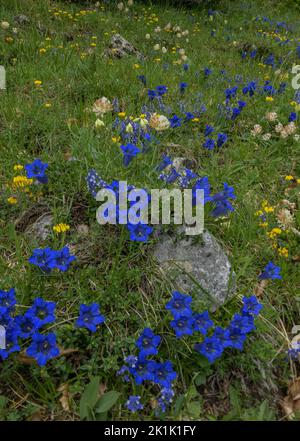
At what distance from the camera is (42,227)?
249 cm

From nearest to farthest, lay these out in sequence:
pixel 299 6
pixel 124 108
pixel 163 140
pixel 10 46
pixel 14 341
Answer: pixel 14 341 < pixel 163 140 < pixel 124 108 < pixel 10 46 < pixel 299 6

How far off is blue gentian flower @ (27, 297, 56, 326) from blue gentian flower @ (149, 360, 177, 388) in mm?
507

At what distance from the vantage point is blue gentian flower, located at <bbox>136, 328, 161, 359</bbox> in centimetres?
186

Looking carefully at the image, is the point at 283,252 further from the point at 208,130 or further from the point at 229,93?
the point at 229,93

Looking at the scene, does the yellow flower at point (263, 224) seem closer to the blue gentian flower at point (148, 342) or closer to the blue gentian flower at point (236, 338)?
the blue gentian flower at point (236, 338)

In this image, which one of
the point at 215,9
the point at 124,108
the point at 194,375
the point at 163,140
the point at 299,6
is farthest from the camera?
the point at 299,6

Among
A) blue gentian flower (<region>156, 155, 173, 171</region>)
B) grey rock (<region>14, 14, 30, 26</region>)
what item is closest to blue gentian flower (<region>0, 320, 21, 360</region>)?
blue gentian flower (<region>156, 155, 173, 171</region>)

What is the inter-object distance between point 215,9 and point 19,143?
7560 mm

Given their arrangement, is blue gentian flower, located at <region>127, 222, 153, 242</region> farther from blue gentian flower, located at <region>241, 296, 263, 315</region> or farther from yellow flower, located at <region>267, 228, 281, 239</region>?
yellow flower, located at <region>267, 228, 281, 239</region>

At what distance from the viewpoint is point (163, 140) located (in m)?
3.41

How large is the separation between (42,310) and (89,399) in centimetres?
45

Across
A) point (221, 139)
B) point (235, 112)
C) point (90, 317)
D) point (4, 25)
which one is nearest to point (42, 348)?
point (90, 317)

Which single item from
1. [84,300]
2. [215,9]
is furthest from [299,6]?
[84,300]

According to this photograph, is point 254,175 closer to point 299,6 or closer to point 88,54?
point 88,54
